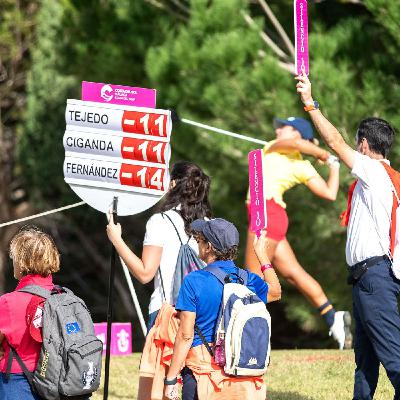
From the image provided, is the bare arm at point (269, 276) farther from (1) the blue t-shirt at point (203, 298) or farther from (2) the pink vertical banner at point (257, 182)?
(1) the blue t-shirt at point (203, 298)

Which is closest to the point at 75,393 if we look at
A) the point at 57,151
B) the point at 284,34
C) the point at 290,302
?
the point at 284,34

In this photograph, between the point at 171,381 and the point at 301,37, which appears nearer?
the point at 171,381

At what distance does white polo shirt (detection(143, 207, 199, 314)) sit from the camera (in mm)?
5418

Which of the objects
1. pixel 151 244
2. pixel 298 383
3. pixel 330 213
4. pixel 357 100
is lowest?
pixel 298 383

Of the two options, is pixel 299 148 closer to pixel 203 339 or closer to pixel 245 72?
pixel 245 72

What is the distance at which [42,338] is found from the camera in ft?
15.1

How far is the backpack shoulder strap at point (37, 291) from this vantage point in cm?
468

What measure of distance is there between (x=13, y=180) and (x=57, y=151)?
276cm

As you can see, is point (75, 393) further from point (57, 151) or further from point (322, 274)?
point (57, 151)

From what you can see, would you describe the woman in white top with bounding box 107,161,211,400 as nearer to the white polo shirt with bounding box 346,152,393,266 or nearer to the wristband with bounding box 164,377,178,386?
the wristband with bounding box 164,377,178,386

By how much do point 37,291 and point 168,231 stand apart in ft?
3.09

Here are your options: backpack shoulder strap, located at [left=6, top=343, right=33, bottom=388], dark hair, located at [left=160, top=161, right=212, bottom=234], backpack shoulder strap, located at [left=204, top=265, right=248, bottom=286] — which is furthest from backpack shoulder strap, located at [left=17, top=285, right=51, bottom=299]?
dark hair, located at [left=160, top=161, right=212, bottom=234]

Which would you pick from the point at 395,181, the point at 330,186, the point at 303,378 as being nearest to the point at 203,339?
the point at 395,181

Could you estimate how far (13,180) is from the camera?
20.4 meters
